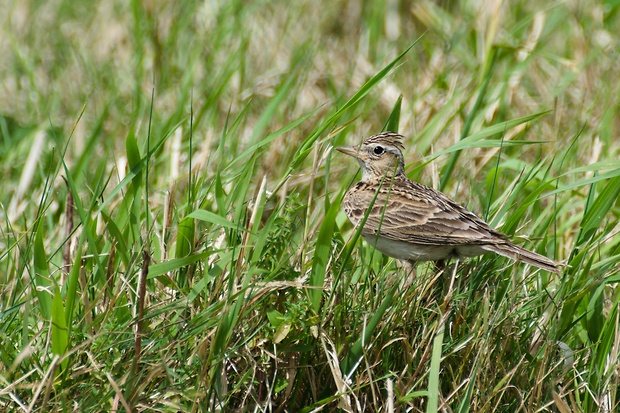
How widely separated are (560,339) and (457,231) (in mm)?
715

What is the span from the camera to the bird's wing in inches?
184

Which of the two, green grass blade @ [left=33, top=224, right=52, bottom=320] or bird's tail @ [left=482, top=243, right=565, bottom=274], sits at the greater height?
bird's tail @ [left=482, top=243, right=565, bottom=274]

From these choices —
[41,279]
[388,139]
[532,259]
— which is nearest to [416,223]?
[388,139]

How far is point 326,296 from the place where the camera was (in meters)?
4.18

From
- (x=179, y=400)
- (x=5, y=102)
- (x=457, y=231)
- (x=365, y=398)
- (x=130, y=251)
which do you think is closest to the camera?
(x=179, y=400)

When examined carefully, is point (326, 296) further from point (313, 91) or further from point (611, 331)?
point (313, 91)

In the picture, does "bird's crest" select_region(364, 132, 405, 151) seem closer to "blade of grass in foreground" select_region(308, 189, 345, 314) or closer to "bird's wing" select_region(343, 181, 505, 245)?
"bird's wing" select_region(343, 181, 505, 245)

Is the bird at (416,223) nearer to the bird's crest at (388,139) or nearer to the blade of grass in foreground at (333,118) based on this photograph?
the bird's crest at (388,139)

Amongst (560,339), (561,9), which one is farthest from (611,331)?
(561,9)

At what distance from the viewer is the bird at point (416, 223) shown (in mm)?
4555

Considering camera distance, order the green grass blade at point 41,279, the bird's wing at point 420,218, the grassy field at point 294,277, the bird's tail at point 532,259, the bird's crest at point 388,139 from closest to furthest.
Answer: the grassy field at point 294,277
the green grass blade at point 41,279
the bird's tail at point 532,259
the bird's wing at point 420,218
the bird's crest at point 388,139

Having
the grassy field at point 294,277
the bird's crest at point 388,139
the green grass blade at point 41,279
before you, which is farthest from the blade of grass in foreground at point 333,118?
the green grass blade at point 41,279

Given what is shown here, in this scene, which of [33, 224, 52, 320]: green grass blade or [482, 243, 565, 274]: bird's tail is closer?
[33, 224, 52, 320]: green grass blade

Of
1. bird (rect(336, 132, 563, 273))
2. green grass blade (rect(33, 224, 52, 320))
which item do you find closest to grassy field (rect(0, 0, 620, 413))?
green grass blade (rect(33, 224, 52, 320))
